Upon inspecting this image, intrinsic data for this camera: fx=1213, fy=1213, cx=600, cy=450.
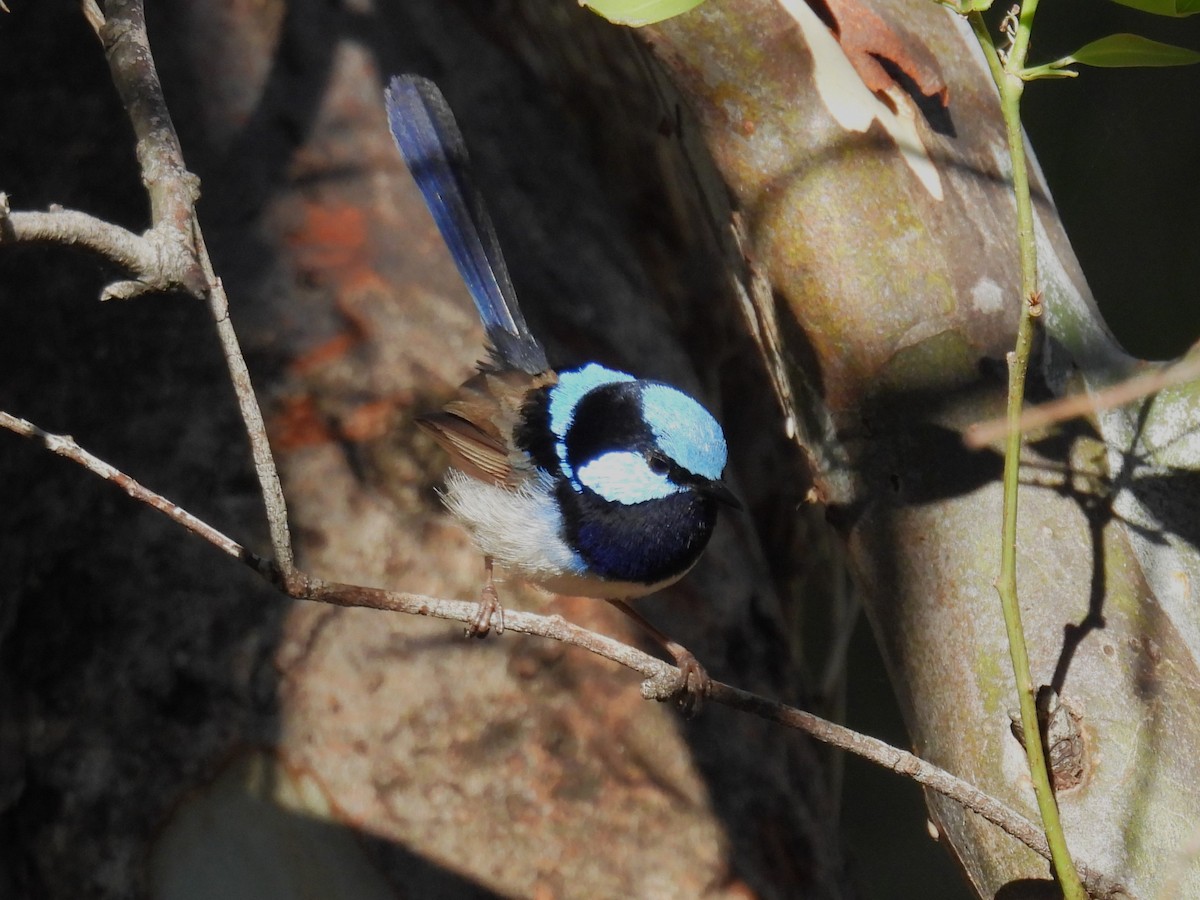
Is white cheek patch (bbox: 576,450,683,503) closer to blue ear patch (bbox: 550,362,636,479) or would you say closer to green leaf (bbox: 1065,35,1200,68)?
blue ear patch (bbox: 550,362,636,479)

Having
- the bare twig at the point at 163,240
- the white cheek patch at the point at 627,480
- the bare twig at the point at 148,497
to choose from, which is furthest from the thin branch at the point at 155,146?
the white cheek patch at the point at 627,480

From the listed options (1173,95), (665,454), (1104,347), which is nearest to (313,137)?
(665,454)

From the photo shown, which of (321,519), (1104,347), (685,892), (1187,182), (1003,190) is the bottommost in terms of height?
(685,892)

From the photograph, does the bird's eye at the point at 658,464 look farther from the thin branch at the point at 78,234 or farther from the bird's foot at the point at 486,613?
the thin branch at the point at 78,234

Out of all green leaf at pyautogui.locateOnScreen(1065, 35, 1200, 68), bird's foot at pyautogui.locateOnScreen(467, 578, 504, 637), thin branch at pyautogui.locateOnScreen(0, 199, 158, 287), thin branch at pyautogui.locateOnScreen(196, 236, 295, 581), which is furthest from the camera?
bird's foot at pyautogui.locateOnScreen(467, 578, 504, 637)

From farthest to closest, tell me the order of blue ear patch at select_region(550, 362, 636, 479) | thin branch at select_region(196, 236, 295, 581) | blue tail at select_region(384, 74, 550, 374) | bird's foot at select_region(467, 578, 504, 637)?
blue tail at select_region(384, 74, 550, 374)
blue ear patch at select_region(550, 362, 636, 479)
bird's foot at select_region(467, 578, 504, 637)
thin branch at select_region(196, 236, 295, 581)

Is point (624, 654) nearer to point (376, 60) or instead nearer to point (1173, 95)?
point (376, 60)

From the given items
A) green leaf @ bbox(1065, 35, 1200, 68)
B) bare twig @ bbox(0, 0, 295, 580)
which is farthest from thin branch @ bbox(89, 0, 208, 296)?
green leaf @ bbox(1065, 35, 1200, 68)
